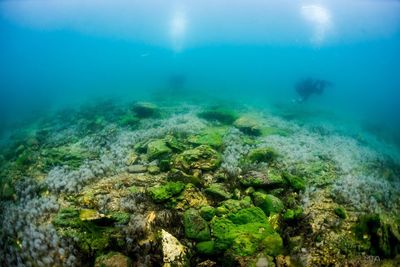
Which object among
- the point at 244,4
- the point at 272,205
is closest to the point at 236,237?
the point at 272,205

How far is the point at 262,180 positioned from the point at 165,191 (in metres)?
3.41

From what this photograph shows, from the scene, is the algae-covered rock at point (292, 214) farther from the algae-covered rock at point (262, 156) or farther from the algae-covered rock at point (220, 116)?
the algae-covered rock at point (220, 116)

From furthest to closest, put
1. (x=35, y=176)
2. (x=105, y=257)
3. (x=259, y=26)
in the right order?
(x=259, y=26) < (x=35, y=176) < (x=105, y=257)

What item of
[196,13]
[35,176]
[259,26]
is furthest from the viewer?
[259,26]

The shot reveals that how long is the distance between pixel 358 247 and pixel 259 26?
210 metres

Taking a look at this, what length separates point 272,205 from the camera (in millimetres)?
7598

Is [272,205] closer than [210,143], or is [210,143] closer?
[272,205]

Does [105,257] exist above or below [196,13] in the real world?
below

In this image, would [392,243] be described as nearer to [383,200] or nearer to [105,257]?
[383,200]

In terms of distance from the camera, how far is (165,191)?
26.2 feet

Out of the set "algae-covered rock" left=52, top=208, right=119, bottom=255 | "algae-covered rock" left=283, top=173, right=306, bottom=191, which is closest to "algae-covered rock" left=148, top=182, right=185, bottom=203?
"algae-covered rock" left=52, top=208, right=119, bottom=255

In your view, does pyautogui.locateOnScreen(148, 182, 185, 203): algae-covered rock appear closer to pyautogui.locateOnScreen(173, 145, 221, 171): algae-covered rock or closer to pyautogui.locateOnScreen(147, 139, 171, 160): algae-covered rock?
pyautogui.locateOnScreen(173, 145, 221, 171): algae-covered rock

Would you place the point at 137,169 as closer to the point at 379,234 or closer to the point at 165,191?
the point at 165,191

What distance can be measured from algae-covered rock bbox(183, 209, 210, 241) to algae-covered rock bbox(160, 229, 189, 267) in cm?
44
